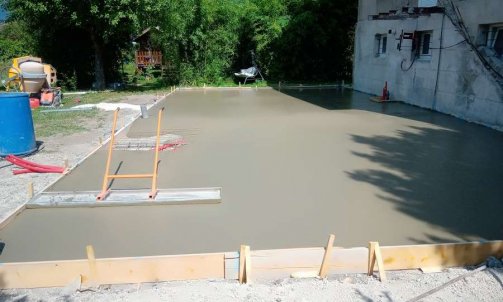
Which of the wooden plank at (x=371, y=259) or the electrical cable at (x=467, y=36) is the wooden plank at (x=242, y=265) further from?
the electrical cable at (x=467, y=36)

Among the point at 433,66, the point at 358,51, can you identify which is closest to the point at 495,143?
the point at 433,66

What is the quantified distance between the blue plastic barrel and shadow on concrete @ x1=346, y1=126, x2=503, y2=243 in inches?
195

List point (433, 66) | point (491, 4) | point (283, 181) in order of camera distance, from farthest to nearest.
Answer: point (433, 66) < point (491, 4) < point (283, 181)

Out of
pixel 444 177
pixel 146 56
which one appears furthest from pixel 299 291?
pixel 146 56

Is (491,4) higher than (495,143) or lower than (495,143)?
higher

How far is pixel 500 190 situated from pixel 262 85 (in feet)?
42.0

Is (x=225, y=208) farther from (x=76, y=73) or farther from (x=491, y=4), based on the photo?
(x=76, y=73)

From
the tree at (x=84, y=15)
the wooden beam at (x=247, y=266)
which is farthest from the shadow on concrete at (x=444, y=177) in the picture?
the tree at (x=84, y=15)

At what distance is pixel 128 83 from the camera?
57.4 feet

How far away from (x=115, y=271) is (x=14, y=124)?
4230 millimetres

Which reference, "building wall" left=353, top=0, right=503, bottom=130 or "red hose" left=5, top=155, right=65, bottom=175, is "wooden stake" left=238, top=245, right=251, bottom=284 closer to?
"red hose" left=5, top=155, right=65, bottom=175

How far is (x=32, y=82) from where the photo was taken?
1081 centimetres

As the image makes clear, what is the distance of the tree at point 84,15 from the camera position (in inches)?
482

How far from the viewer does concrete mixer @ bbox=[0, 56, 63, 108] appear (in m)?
10.7
